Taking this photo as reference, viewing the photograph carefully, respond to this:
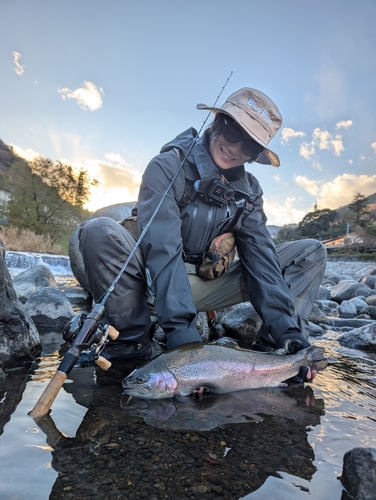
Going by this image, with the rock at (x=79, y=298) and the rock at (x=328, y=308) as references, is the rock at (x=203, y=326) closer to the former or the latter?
the rock at (x=79, y=298)

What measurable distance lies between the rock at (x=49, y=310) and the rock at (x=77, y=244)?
9.61 ft

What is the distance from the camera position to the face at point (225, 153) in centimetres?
331

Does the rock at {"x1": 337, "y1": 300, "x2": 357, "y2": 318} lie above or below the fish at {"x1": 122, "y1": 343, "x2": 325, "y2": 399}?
below

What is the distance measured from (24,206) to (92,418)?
2903 cm

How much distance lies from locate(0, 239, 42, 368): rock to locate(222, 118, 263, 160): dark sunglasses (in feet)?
7.33

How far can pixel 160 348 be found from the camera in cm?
377

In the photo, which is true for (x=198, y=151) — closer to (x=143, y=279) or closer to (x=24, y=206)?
(x=143, y=279)

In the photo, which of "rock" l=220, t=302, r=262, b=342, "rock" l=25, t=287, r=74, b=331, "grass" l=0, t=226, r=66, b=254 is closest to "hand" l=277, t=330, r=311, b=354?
"rock" l=220, t=302, r=262, b=342

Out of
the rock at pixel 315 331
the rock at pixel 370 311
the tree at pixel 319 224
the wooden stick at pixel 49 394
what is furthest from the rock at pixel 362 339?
the tree at pixel 319 224

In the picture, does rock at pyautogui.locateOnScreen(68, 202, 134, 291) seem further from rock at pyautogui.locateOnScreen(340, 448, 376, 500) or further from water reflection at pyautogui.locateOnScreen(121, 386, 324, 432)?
rock at pyautogui.locateOnScreen(340, 448, 376, 500)

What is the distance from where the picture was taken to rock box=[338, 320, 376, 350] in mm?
4399

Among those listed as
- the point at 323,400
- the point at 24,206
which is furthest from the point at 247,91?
the point at 24,206

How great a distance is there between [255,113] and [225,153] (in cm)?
45

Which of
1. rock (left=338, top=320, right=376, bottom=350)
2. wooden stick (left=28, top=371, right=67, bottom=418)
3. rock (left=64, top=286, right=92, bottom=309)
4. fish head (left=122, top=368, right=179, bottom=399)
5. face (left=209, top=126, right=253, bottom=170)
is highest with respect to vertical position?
face (left=209, top=126, right=253, bottom=170)
